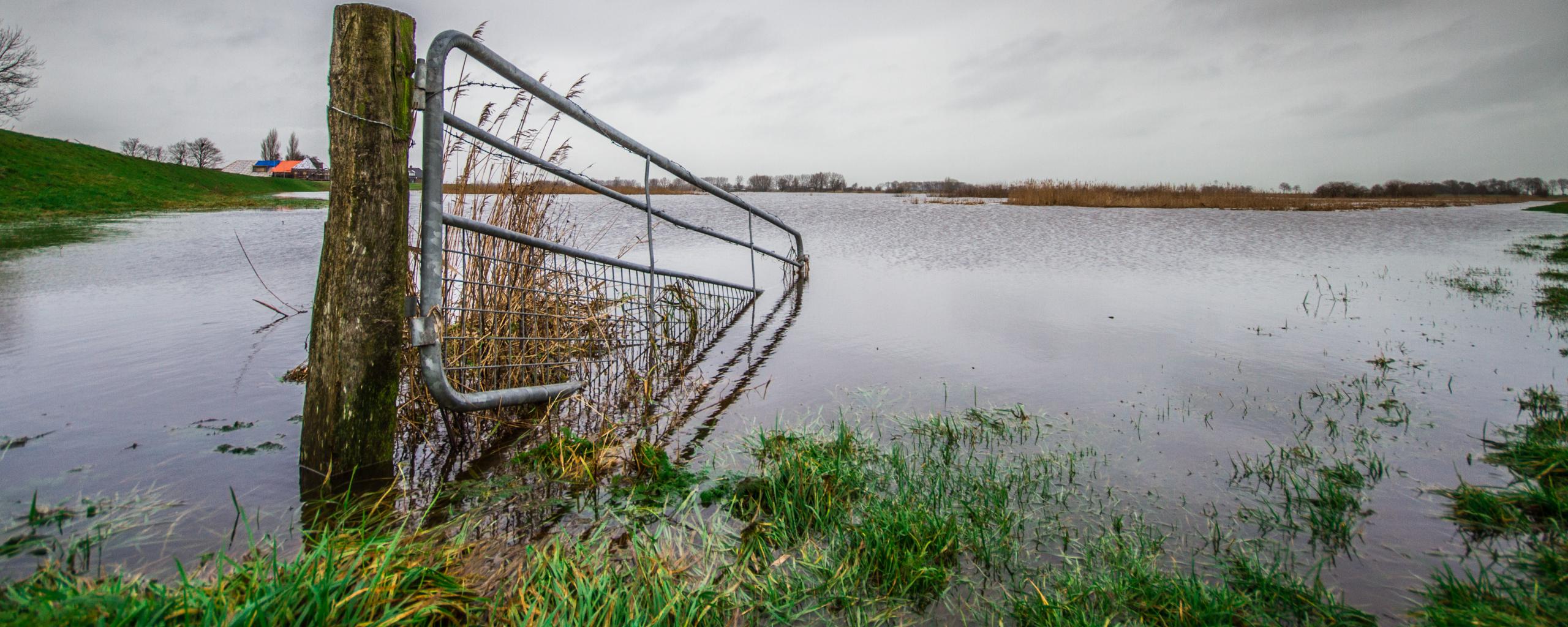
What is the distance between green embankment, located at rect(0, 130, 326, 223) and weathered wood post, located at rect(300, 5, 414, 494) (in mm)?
22295

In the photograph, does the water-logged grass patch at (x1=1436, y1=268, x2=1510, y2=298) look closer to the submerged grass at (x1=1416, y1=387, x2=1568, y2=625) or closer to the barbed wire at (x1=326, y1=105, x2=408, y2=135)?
the submerged grass at (x1=1416, y1=387, x2=1568, y2=625)

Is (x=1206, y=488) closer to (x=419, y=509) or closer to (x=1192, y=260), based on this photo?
(x=419, y=509)

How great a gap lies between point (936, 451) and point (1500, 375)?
458 cm

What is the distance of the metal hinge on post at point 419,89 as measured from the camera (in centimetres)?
288

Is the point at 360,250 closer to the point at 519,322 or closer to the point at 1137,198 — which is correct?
the point at 519,322

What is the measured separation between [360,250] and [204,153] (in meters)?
115

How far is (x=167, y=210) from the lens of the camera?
23719mm

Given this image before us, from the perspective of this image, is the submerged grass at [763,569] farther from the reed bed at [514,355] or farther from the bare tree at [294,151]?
the bare tree at [294,151]

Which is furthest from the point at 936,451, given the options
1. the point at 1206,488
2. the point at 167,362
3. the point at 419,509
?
the point at 167,362

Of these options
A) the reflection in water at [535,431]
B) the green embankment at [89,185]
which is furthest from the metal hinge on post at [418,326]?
the green embankment at [89,185]

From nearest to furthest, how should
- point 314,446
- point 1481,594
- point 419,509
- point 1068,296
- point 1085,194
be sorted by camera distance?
point 1481,594 → point 419,509 → point 314,446 → point 1068,296 → point 1085,194

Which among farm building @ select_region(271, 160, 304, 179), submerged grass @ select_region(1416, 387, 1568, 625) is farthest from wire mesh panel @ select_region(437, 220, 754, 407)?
farm building @ select_region(271, 160, 304, 179)

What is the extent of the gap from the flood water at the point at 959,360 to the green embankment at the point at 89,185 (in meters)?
13.9

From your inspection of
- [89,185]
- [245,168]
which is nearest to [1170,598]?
[89,185]
